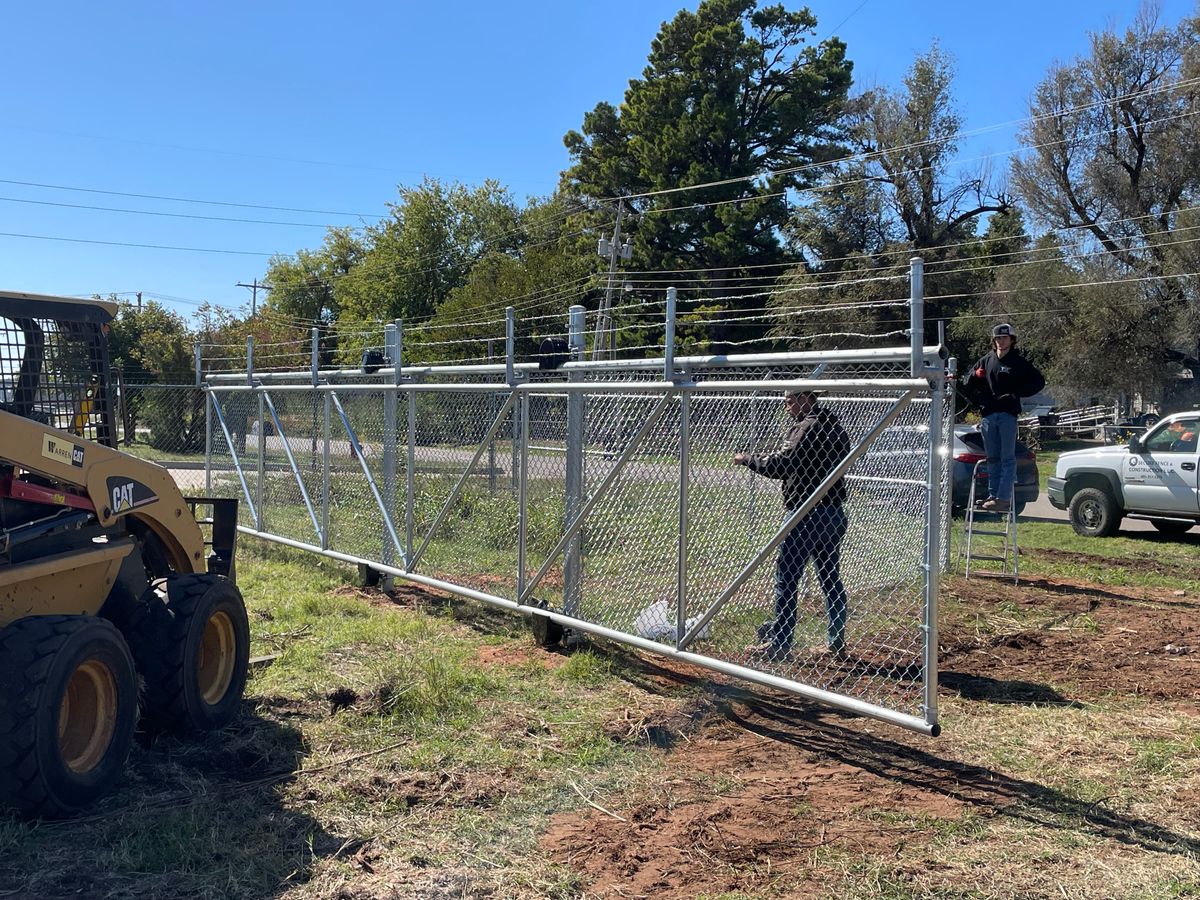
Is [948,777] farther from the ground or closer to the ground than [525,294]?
closer to the ground

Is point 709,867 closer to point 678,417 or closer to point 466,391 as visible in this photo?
point 678,417

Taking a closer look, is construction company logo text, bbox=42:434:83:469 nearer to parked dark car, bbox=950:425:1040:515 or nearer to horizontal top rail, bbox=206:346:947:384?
horizontal top rail, bbox=206:346:947:384

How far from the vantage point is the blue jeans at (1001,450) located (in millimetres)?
8211

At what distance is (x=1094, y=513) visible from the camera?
42.3 ft

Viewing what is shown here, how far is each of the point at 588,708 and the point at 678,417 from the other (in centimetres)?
185

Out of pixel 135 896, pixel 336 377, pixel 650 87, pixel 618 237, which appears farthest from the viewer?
pixel 650 87

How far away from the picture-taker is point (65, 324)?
191 inches

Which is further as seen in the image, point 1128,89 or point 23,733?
point 1128,89

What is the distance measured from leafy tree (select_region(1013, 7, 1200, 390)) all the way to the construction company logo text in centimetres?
3071

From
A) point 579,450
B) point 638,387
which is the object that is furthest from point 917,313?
point 579,450

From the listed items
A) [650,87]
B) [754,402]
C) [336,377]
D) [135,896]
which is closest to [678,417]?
[754,402]

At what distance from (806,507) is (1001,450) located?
4246 mm

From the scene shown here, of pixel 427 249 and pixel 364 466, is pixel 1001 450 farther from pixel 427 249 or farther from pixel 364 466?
pixel 427 249

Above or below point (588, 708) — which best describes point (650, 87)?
above
